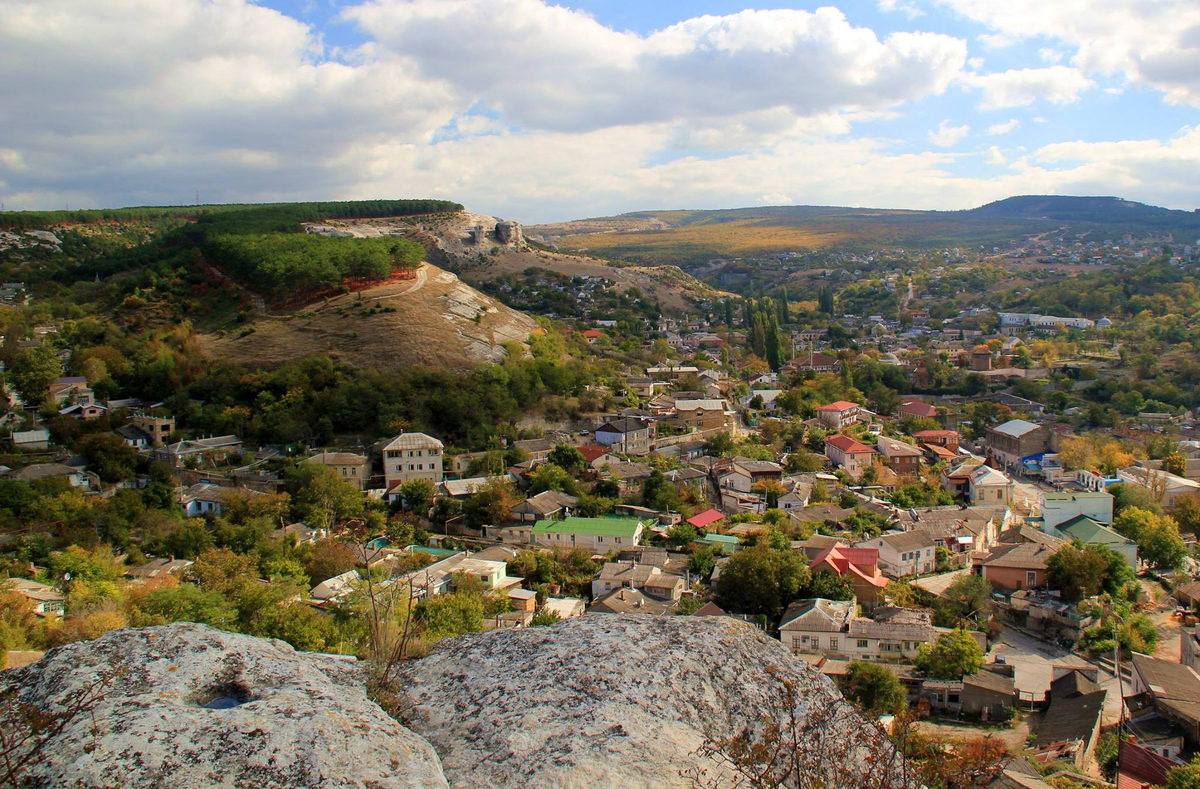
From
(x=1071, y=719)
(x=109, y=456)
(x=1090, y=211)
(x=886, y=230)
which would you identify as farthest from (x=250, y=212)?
(x=1090, y=211)

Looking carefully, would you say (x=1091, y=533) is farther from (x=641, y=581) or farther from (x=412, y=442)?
(x=412, y=442)

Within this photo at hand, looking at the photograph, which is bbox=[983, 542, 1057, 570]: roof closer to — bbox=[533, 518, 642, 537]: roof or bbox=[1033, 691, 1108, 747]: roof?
bbox=[1033, 691, 1108, 747]: roof

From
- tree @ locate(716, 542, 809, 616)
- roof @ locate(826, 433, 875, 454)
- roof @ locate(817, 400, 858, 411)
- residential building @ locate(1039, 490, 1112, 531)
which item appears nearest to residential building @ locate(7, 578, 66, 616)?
tree @ locate(716, 542, 809, 616)

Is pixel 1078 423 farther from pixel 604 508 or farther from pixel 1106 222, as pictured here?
pixel 1106 222

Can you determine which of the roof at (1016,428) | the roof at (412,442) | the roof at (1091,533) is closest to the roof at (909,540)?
the roof at (1091,533)

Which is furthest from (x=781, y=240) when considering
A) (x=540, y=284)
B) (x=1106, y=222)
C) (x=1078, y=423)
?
(x=1078, y=423)

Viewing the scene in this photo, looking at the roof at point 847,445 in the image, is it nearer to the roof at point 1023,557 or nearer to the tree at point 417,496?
the roof at point 1023,557

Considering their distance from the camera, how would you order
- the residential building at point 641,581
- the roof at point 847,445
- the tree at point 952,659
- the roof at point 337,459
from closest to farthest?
the tree at point 952,659 → the residential building at point 641,581 → the roof at point 337,459 → the roof at point 847,445
